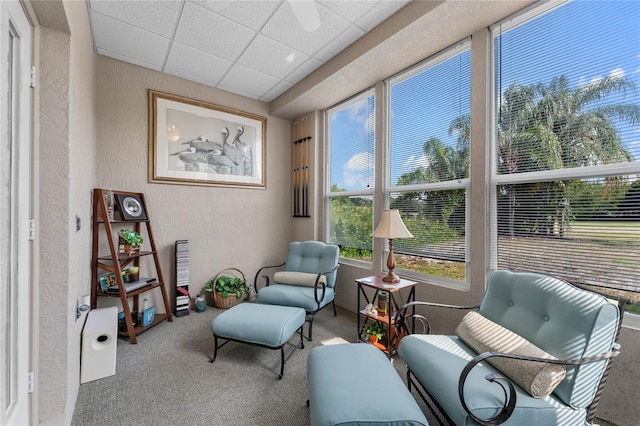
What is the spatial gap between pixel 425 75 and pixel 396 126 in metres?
0.57

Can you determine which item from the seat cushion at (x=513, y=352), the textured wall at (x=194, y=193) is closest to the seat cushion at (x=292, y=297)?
the textured wall at (x=194, y=193)

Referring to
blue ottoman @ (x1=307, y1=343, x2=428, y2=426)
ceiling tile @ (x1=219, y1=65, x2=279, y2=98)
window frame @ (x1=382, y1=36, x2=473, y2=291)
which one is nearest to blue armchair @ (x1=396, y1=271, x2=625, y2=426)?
blue ottoman @ (x1=307, y1=343, x2=428, y2=426)

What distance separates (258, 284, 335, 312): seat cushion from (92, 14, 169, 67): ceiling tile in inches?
110

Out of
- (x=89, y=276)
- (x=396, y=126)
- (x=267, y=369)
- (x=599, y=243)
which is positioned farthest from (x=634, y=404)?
(x=89, y=276)

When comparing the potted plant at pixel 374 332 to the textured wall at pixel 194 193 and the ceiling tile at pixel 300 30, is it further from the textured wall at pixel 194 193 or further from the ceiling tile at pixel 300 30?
the ceiling tile at pixel 300 30

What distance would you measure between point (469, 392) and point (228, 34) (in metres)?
3.28

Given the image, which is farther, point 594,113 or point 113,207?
point 113,207

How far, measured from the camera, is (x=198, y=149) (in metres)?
3.60

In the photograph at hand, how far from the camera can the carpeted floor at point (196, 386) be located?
1.71m

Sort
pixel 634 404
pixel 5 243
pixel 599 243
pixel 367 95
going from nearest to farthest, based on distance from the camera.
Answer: pixel 5 243, pixel 634 404, pixel 599 243, pixel 367 95

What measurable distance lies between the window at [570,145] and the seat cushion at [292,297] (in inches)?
66.8

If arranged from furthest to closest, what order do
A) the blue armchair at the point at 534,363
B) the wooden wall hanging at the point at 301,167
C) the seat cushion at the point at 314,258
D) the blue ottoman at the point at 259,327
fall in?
the wooden wall hanging at the point at 301,167, the seat cushion at the point at 314,258, the blue ottoman at the point at 259,327, the blue armchair at the point at 534,363

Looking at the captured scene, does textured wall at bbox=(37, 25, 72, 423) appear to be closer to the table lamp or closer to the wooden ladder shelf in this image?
the wooden ladder shelf

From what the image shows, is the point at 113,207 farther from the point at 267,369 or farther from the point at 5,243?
the point at 267,369
